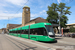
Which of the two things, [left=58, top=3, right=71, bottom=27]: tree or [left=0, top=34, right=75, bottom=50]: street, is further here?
[left=58, top=3, right=71, bottom=27]: tree

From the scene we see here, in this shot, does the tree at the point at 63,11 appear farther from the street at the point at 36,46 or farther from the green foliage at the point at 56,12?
the street at the point at 36,46

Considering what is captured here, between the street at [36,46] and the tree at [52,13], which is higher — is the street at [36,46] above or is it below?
below

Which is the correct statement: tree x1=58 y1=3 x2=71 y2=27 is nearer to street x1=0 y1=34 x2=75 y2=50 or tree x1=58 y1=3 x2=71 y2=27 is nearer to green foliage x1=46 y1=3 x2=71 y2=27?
green foliage x1=46 y1=3 x2=71 y2=27

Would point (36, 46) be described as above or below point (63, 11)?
below

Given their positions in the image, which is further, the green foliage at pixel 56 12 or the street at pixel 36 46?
the green foliage at pixel 56 12

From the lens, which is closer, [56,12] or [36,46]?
[36,46]

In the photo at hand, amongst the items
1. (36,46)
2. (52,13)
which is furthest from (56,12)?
(36,46)

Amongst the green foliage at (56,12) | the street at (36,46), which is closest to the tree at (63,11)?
the green foliage at (56,12)

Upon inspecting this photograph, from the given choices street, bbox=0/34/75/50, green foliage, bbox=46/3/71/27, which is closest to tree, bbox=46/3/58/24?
green foliage, bbox=46/3/71/27

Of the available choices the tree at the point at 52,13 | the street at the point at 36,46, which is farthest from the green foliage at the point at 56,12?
the street at the point at 36,46

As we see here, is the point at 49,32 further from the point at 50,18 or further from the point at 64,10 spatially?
the point at 64,10

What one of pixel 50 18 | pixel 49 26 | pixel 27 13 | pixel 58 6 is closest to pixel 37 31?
pixel 49 26

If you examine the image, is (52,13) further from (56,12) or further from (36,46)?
(36,46)

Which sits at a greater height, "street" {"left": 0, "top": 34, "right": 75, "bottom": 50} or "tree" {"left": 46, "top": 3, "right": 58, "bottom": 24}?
"tree" {"left": 46, "top": 3, "right": 58, "bottom": 24}
